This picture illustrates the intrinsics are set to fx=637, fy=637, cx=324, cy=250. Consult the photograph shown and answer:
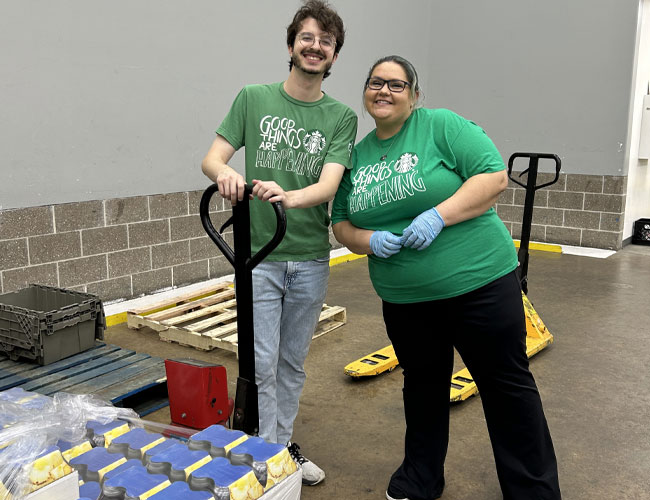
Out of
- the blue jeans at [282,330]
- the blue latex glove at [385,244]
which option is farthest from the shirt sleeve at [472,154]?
the blue jeans at [282,330]

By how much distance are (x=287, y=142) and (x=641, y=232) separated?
824 cm

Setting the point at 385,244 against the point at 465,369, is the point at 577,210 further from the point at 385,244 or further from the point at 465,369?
the point at 385,244

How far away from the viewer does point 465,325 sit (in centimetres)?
251

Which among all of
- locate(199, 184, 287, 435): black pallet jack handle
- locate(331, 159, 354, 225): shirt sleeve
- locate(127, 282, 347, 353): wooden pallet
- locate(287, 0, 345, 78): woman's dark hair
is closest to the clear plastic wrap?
locate(199, 184, 287, 435): black pallet jack handle

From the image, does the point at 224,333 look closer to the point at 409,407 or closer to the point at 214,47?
the point at 409,407

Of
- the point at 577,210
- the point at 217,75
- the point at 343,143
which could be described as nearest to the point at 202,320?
the point at 217,75

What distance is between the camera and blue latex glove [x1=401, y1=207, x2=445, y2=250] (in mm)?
2381

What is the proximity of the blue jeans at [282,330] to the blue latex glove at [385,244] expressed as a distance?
40cm

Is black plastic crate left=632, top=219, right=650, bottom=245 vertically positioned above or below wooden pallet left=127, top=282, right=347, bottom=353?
above

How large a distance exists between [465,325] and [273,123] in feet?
3.79

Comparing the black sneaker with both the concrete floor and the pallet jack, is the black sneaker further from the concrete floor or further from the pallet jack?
the pallet jack

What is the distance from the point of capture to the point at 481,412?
3873 millimetres

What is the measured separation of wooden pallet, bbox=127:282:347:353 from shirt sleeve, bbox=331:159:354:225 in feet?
7.31

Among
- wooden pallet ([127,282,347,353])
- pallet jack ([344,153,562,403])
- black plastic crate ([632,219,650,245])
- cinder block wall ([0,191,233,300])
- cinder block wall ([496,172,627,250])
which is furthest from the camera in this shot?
black plastic crate ([632,219,650,245])
